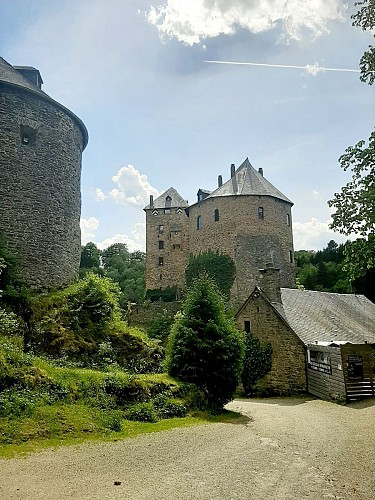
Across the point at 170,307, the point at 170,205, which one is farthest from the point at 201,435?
the point at 170,205

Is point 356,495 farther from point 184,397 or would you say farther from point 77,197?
point 77,197

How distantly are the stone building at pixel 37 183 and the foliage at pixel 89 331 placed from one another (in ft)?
4.58

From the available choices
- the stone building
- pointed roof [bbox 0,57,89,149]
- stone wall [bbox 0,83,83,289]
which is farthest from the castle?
stone wall [bbox 0,83,83,289]

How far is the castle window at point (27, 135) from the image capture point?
16.2m

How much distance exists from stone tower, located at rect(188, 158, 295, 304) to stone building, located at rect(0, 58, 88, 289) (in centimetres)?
1979

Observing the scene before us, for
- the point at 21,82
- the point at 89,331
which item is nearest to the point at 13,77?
the point at 21,82

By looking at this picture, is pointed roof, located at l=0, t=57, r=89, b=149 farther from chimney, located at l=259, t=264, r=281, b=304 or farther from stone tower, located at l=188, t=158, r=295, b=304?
stone tower, located at l=188, t=158, r=295, b=304

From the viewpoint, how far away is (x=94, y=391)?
11000mm

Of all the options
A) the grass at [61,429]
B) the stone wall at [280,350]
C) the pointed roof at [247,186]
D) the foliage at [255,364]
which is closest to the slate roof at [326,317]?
the stone wall at [280,350]

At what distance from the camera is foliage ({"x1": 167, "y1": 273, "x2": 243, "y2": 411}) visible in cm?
1390

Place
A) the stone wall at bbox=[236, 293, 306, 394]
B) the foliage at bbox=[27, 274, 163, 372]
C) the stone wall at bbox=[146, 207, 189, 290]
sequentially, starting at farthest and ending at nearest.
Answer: the stone wall at bbox=[146, 207, 189, 290], the stone wall at bbox=[236, 293, 306, 394], the foliage at bbox=[27, 274, 163, 372]

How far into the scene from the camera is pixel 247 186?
3772 cm

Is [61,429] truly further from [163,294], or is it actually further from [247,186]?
[163,294]

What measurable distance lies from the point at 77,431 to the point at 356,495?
570 centimetres
